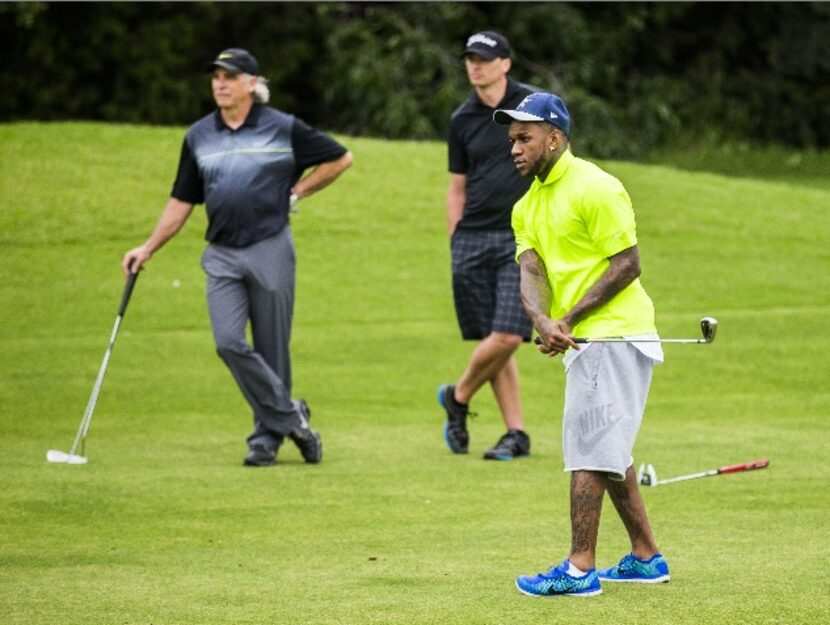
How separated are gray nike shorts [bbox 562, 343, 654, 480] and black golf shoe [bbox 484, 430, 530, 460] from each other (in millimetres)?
4120

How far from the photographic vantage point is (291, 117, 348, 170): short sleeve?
36.8ft

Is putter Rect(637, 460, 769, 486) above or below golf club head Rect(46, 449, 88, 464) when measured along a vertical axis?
above

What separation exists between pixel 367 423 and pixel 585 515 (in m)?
6.47

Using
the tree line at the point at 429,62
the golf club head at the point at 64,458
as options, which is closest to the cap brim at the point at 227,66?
the golf club head at the point at 64,458

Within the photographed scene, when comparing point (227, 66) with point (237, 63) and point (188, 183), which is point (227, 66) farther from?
point (188, 183)

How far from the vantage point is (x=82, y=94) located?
1428 inches

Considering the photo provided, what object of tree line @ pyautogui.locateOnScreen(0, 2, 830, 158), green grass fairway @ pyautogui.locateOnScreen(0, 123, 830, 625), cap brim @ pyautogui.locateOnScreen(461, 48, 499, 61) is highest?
cap brim @ pyautogui.locateOnScreen(461, 48, 499, 61)

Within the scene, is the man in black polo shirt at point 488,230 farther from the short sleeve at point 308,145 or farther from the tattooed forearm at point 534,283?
the tattooed forearm at point 534,283

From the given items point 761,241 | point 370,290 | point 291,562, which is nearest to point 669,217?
point 761,241

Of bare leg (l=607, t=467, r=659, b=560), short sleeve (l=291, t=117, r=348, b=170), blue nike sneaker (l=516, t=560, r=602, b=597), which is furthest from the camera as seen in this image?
short sleeve (l=291, t=117, r=348, b=170)

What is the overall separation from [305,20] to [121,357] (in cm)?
2202

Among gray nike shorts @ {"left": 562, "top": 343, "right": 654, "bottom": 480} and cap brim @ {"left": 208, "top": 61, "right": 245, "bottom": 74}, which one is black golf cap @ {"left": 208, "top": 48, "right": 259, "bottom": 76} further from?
gray nike shorts @ {"left": 562, "top": 343, "right": 654, "bottom": 480}

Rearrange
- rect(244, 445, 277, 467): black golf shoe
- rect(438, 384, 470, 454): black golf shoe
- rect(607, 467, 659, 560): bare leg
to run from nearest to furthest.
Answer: rect(607, 467, 659, 560): bare leg < rect(244, 445, 277, 467): black golf shoe < rect(438, 384, 470, 454): black golf shoe

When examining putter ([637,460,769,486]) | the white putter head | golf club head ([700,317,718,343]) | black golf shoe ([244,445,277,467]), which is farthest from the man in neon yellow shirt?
black golf shoe ([244,445,277,467])
